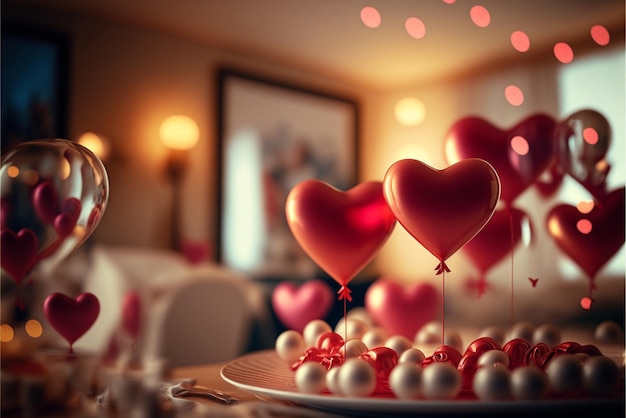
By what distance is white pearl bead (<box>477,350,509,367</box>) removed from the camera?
669mm

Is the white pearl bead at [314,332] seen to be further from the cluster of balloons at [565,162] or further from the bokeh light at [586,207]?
the bokeh light at [586,207]

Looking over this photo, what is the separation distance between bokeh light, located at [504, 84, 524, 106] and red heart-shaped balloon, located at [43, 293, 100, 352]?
3553 mm

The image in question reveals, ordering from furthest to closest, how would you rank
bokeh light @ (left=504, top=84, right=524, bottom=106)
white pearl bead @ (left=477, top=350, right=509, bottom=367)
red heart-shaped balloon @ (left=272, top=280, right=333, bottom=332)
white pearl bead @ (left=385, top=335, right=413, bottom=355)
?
1. bokeh light @ (left=504, top=84, right=524, bottom=106)
2. red heart-shaped balloon @ (left=272, top=280, right=333, bottom=332)
3. white pearl bead @ (left=385, top=335, right=413, bottom=355)
4. white pearl bead @ (left=477, top=350, right=509, bottom=367)

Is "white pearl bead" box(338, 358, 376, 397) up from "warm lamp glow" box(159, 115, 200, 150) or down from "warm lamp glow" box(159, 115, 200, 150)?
down

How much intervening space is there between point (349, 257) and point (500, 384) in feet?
1.00

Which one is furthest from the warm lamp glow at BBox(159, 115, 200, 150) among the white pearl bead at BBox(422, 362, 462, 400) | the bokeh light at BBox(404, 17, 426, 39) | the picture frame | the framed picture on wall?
the white pearl bead at BBox(422, 362, 462, 400)

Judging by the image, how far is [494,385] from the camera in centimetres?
58

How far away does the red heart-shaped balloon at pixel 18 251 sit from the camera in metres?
0.75

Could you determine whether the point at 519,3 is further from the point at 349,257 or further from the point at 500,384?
the point at 500,384

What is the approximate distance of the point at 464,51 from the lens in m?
4.29

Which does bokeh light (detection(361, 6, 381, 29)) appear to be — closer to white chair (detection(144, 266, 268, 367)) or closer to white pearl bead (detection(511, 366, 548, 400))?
white chair (detection(144, 266, 268, 367))

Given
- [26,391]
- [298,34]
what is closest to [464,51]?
[298,34]

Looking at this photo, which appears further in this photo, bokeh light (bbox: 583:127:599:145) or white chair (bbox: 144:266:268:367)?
white chair (bbox: 144:266:268:367)

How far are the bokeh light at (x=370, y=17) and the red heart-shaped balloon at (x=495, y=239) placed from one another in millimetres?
2625
